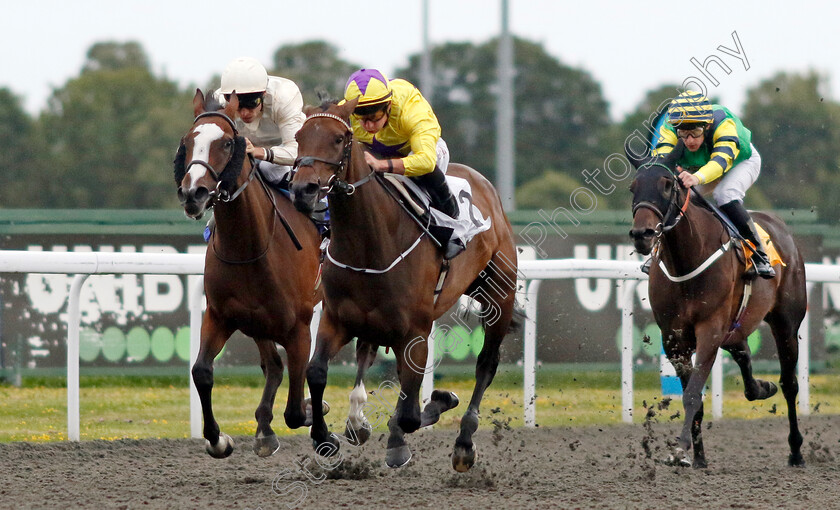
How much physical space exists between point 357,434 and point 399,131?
4.90ft

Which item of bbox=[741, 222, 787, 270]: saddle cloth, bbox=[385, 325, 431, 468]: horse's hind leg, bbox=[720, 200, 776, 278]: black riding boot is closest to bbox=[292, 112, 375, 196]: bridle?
bbox=[385, 325, 431, 468]: horse's hind leg

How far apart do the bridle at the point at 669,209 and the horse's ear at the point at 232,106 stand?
1832 mm

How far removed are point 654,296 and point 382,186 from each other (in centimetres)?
179

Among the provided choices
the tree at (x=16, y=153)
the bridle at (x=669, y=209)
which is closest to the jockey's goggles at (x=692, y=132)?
the bridle at (x=669, y=209)

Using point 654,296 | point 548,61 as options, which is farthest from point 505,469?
point 548,61

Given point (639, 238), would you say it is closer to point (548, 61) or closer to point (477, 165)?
point (477, 165)

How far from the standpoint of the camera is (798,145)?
36531 millimetres

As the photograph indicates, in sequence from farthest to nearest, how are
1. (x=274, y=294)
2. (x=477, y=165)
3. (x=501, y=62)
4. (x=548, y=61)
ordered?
(x=548, y=61) → (x=477, y=165) → (x=501, y=62) → (x=274, y=294)

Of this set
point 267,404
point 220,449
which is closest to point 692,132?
point 267,404

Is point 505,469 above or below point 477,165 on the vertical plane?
below

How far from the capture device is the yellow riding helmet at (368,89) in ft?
15.9

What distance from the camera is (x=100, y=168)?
34.4m

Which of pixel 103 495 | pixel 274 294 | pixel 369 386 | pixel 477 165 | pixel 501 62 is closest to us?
pixel 103 495

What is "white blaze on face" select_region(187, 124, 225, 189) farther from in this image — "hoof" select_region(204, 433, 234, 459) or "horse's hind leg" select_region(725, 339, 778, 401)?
"horse's hind leg" select_region(725, 339, 778, 401)
